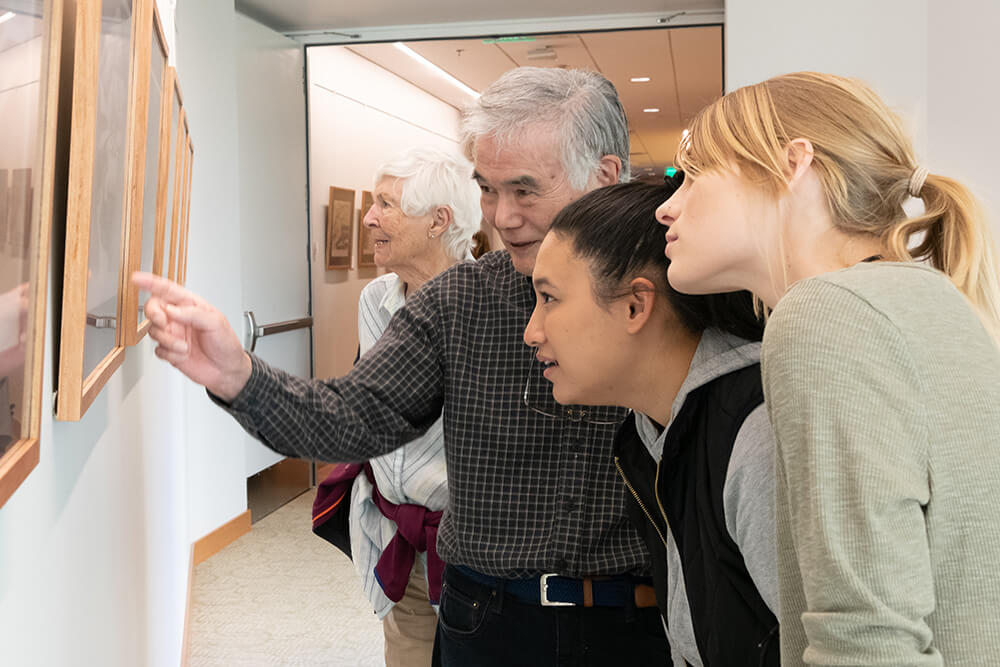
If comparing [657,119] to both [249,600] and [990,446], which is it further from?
[990,446]

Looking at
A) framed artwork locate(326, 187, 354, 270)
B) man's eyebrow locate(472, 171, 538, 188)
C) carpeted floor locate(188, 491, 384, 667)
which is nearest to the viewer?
man's eyebrow locate(472, 171, 538, 188)

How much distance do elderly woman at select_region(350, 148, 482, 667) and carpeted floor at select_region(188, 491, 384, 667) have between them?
164 centimetres

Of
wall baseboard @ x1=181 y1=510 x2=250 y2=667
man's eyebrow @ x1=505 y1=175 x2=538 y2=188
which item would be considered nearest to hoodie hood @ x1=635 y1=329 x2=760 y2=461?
man's eyebrow @ x1=505 y1=175 x2=538 y2=188

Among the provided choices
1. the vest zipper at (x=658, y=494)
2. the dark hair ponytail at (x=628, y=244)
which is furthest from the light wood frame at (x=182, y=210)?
the vest zipper at (x=658, y=494)

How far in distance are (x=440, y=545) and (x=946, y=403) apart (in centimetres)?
121

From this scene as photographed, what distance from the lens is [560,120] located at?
1935 mm

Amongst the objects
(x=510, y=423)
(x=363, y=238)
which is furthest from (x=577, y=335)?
(x=363, y=238)

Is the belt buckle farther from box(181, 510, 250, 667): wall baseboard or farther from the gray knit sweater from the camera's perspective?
box(181, 510, 250, 667): wall baseboard

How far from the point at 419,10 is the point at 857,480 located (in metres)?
6.17

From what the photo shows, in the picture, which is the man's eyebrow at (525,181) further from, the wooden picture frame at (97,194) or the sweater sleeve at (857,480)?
the sweater sleeve at (857,480)

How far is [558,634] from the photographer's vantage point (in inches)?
69.8

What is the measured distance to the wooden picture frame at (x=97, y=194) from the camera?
105 centimetres

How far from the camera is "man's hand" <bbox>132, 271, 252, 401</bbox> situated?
1.38 m

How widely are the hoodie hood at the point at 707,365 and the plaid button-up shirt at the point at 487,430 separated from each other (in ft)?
0.99
